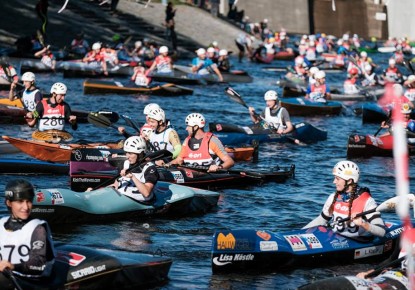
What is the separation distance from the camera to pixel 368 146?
23.8m

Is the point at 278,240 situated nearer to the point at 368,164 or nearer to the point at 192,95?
the point at 368,164

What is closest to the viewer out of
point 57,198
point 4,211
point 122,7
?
point 57,198

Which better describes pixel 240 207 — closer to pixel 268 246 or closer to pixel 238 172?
pixel 238 172

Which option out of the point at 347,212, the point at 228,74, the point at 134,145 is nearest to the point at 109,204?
the point at 134,145

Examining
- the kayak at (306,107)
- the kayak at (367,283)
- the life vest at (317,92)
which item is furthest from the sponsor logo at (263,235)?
the life vest at (317,92)

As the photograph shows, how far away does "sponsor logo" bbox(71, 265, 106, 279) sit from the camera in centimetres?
1030

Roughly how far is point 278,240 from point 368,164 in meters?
11.3

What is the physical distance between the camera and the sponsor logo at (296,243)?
12.6 meters

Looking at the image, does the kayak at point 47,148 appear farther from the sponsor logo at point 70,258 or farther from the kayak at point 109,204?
the sponsor logo at point 70,258

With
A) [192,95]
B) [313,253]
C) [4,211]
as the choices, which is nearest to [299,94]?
[192,95]

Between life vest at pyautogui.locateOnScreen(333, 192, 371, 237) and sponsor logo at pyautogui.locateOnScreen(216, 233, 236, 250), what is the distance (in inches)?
60.1

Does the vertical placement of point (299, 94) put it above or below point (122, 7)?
below

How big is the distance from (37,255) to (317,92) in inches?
912

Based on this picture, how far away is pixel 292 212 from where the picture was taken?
1753 centimetres
